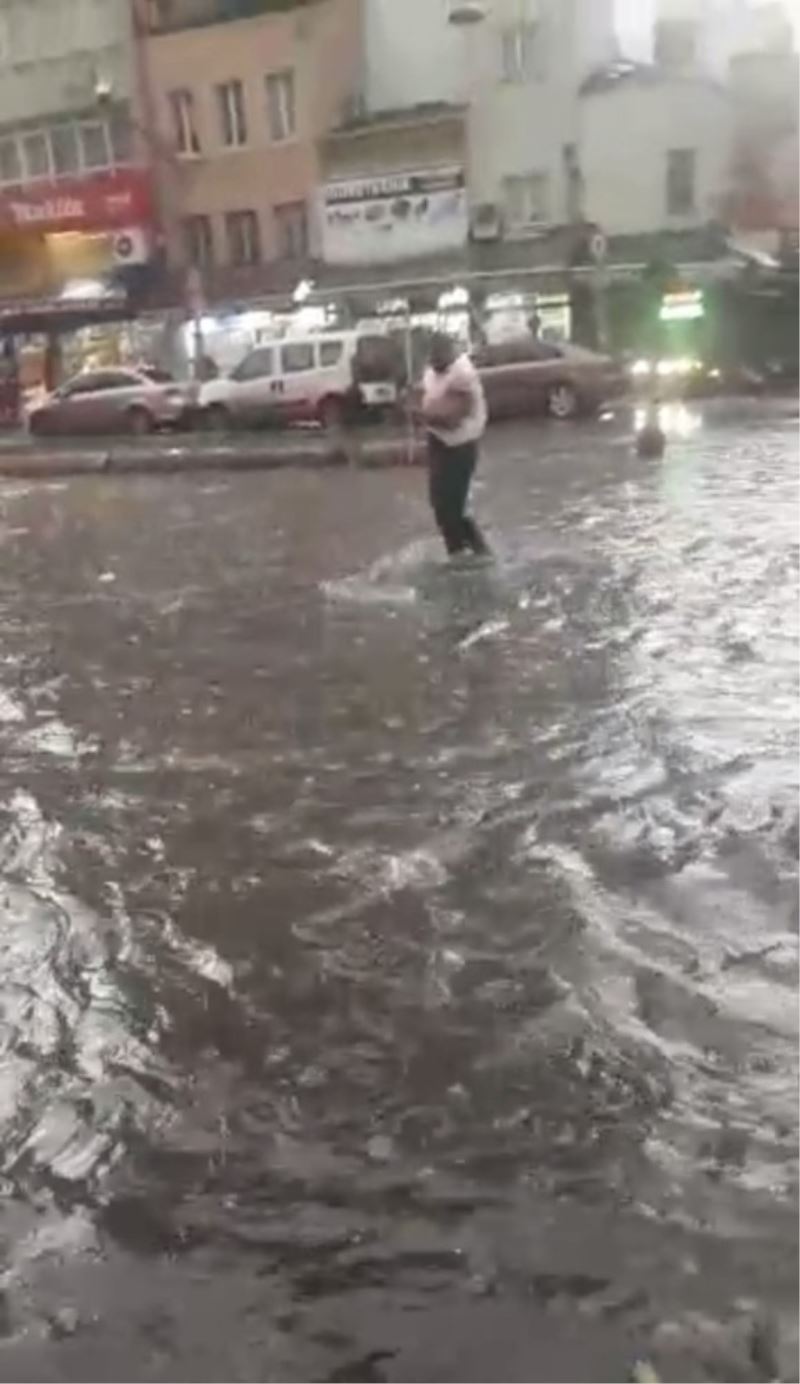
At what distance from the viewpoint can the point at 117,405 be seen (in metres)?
27.5

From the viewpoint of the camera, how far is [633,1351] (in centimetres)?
278

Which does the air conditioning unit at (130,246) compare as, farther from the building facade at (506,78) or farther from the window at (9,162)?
the window at (9,162)

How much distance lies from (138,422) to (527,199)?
23.7ft

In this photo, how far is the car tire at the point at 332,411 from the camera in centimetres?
2605

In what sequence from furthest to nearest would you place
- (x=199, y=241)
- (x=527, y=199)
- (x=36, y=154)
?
(x=527, y=199) → (x=199, y=241) → (x=36, y=154)

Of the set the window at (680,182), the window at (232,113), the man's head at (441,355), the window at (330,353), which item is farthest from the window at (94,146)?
the window at (680,182)

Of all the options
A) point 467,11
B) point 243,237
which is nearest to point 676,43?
point 467,11

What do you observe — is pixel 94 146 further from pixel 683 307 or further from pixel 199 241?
pixel 683 307

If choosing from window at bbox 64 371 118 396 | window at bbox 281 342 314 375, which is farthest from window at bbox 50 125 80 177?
window at bbox 64 371 118 396

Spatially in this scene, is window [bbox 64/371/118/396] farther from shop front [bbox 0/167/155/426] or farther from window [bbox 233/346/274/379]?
window [bbox 233/346/274/379]

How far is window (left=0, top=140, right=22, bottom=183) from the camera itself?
1522cm

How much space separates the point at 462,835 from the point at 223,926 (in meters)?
0.96

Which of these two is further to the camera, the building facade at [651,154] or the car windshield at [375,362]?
the car windshield at [375,362]

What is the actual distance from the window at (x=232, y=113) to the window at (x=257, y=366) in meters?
3.03
